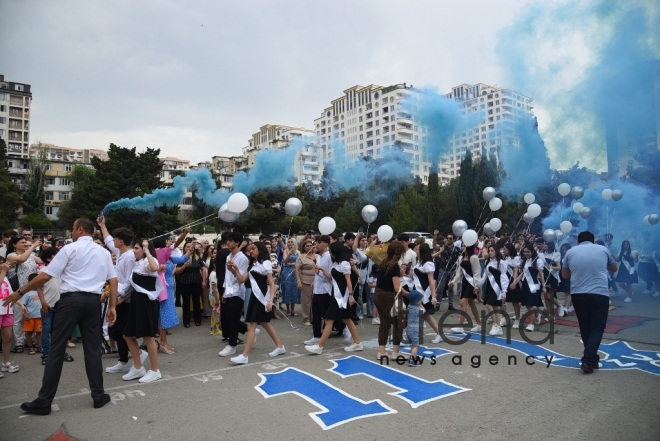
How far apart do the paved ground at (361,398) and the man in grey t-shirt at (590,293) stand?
36 cm

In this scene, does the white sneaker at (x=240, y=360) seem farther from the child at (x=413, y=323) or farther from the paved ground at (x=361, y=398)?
the child at (x=413, y=323)

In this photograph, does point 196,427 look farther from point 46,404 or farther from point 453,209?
point 453,209

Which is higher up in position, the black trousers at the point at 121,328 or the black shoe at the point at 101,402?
the black trousers at the point at 121,328

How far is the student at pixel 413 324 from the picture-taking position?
6094 mm

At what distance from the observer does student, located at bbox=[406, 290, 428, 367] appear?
6094 mm

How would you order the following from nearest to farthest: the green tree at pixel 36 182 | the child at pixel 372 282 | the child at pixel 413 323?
the child at pixel 413 323
the child at pixel 372 282
the green tree at pixel 36 182

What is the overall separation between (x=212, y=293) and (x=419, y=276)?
397 centimetres

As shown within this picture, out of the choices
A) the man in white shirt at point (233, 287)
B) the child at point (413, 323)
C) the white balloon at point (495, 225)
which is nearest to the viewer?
the child at point (413, 323)

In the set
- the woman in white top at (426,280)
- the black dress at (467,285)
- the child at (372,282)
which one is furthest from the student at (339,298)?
the child at (372,282)

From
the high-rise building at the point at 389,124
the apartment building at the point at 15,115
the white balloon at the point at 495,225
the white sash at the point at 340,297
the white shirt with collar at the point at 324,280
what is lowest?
the white sash at the point at 340,297

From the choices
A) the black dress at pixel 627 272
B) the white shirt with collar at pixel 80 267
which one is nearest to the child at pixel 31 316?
the white shirt with collar at pixel 80 267

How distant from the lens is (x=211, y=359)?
6684 mm

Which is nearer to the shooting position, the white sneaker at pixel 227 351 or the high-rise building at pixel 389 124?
the white sneaker at pixel 227 351

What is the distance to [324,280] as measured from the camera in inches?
289
